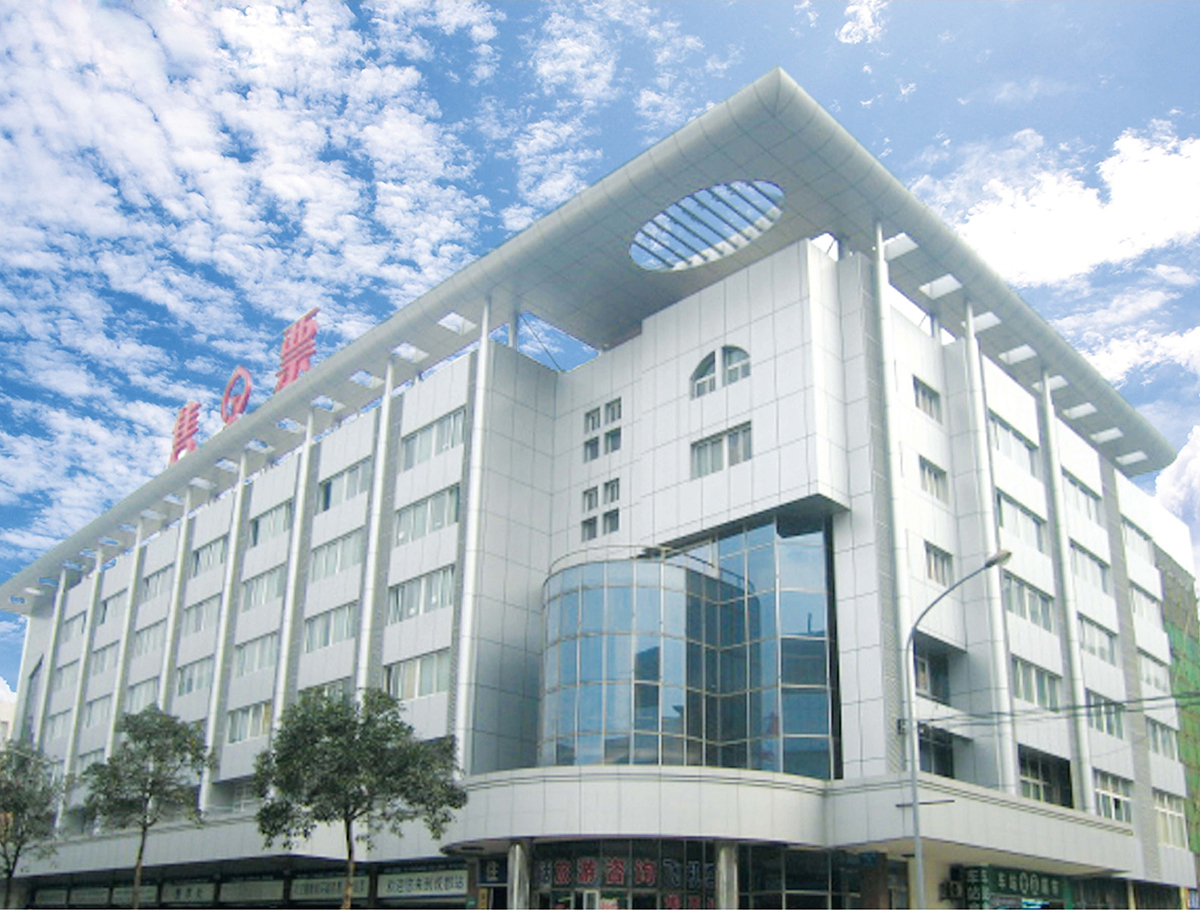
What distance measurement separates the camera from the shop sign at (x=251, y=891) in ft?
177

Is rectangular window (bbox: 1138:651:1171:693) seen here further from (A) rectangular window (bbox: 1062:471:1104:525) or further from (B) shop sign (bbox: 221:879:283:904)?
(B) shop sign (bbox: 221:879:283:904)

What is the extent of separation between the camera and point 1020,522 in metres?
52.1

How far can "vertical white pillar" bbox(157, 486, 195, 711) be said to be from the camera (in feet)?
230

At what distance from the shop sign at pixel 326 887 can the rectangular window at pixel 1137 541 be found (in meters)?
40.0

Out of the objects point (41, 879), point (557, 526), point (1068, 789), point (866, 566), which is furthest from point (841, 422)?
point (41, 879)

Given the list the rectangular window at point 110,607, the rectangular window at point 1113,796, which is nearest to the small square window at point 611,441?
the rectangular window at point 1113,796

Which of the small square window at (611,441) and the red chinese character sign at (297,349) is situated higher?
the red chinese character sign at (297,349)

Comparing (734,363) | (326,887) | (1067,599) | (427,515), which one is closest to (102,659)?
(326,887)

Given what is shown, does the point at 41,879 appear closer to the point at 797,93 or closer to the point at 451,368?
the point at 451,368

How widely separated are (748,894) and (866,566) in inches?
461

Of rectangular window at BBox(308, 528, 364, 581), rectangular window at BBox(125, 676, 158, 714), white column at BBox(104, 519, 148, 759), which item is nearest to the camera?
rectangular window at BBox(308, 528, 364, 581)

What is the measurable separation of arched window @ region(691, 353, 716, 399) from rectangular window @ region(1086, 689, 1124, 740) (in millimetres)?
20761

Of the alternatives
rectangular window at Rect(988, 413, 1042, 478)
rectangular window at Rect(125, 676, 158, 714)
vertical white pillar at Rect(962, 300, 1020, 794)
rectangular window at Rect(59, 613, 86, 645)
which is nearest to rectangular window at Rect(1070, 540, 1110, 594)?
rectangular window at Rect(988, 413, 1042, 478)

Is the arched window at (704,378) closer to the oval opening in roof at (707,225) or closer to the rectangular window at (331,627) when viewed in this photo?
the oval opening in roof at (707,225)
